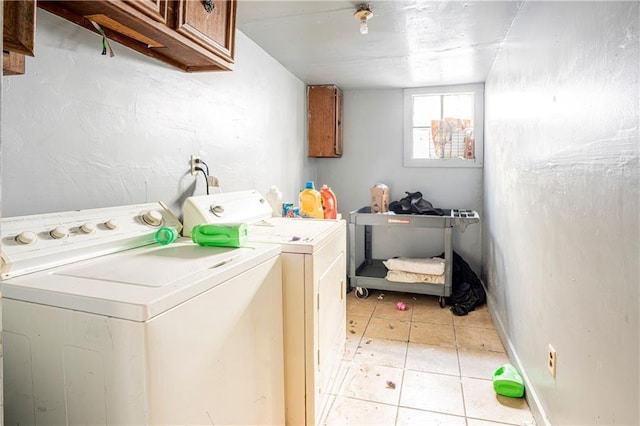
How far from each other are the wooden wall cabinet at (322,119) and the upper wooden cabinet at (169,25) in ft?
6.30

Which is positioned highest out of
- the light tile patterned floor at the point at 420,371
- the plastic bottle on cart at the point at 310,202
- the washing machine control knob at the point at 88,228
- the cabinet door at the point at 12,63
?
the cabinet door at the point at 12,63

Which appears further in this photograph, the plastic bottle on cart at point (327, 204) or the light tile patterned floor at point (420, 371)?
the plastic bottle on cart at point (327, 204)

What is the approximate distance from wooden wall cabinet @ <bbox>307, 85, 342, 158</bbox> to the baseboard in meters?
1.95

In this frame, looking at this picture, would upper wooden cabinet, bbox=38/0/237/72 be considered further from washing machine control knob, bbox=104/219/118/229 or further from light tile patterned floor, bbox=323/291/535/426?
light tile patterned floor, bbox=323/291/535/426

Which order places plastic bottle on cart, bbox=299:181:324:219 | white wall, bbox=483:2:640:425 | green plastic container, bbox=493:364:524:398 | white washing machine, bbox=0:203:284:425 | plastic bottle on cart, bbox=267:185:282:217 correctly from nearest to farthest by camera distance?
white washing machine, bbox=0:203:284:425 < white wall, bbox=483:2:640:425 < green plastic container, bbox=493:364:524:398 < plastic bottle on cart, bbox=267:185:282:217 < plastic bottle on cart, bbox=299:181:324:219

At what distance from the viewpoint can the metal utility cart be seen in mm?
3182

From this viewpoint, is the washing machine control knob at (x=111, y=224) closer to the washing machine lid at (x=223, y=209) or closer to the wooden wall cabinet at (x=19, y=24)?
the washing machine lid at (x=223, y=209)

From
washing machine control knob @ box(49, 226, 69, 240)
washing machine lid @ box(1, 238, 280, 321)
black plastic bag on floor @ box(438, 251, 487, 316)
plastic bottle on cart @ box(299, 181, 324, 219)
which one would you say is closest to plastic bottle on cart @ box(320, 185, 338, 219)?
plastic bottle on cart @ box(299, 181, 324, 219)

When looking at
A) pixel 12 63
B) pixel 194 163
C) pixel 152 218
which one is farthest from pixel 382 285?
pixel 12 63

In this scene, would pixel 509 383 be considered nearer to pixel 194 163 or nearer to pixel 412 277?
pixel 412 277

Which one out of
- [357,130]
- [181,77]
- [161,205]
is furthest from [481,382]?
[357,130]

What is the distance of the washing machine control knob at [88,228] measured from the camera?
1.20 metres

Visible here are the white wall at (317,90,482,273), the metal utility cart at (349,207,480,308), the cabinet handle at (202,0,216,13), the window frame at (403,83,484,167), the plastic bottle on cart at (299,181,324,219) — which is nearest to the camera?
the cabinet handle at (202,0,216,13)

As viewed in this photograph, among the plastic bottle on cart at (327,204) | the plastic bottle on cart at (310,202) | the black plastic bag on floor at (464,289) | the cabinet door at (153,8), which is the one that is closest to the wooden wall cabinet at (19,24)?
the cabinet door at (153,8)
